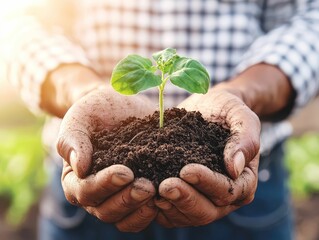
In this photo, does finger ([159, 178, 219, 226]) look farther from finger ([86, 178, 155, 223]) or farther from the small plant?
the small plant

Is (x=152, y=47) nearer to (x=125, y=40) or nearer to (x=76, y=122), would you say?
(x=125, y=40)

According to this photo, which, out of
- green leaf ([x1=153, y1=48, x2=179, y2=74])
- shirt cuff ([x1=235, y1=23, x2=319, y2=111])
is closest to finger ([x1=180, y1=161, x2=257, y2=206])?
green leaf ([x1=153, y1=48, x2=179, y2=74])

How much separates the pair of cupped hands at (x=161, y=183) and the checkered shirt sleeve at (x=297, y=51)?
52cm

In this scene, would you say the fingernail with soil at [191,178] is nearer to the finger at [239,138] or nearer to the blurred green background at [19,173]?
the finger at [239,138]

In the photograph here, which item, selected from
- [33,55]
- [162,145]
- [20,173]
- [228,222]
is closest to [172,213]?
[162,145]

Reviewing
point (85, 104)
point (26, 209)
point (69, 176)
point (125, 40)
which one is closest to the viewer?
point (69, 176)

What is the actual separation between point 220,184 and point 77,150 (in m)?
0.35

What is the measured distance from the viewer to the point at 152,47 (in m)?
2.23

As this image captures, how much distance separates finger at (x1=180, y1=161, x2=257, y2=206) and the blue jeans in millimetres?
704

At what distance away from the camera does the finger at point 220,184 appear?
135 centimetres

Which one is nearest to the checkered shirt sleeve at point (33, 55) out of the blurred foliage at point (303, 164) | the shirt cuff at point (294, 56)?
the shirt cuff at point (294, 56)

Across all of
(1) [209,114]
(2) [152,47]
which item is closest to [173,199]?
(1) [209,114]

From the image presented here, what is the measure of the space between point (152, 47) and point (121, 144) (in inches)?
29.7

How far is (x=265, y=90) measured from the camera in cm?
195
